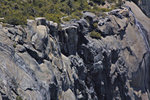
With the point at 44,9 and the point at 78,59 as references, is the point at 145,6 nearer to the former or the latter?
the point at 44,9

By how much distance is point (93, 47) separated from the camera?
145ft

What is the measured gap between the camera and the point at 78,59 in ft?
139

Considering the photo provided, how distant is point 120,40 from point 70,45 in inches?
450

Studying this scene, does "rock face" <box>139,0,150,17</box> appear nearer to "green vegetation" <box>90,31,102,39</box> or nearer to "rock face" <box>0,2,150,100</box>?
"rock face" <box>0,2,150,100</box>

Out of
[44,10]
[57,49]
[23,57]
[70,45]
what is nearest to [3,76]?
[23,57]

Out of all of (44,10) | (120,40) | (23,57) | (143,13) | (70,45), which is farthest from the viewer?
(143,13)

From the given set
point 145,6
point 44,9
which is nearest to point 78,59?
point 44,9

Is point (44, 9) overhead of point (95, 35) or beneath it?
overhead

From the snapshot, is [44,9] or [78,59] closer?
[78,59]

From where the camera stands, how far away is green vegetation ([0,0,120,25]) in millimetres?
39344

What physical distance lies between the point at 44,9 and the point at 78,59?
9995mm

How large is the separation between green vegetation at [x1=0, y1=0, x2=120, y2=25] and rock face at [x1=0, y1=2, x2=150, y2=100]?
183 cm

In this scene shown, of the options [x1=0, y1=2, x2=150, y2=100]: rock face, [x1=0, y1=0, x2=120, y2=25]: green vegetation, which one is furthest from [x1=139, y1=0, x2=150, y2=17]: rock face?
[x1=0, y1=0, x2=120, y2=25]: green vegetation

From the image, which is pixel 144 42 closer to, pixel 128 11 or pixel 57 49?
pixel 128 11
